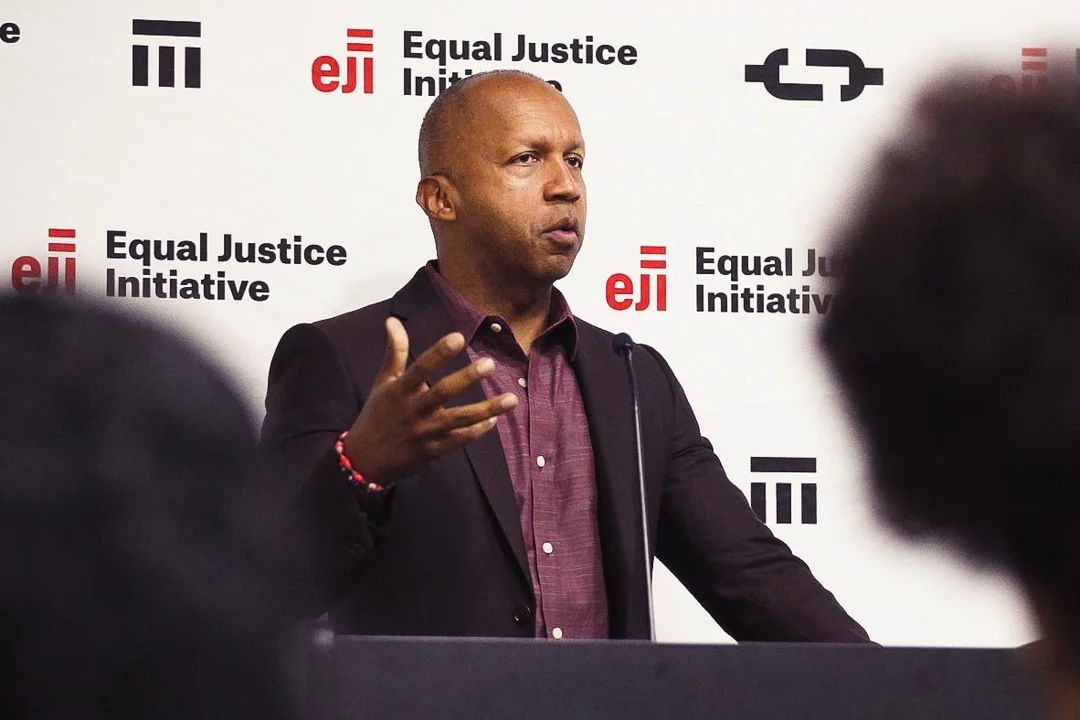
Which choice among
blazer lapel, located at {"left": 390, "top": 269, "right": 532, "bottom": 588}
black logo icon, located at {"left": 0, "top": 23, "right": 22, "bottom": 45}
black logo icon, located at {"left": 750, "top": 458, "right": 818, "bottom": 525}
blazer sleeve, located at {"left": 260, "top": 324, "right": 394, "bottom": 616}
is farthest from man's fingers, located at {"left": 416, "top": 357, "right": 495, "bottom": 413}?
black logo icon, located at {"left": 0, "top": 23, "right": 22, "bottom": 45}

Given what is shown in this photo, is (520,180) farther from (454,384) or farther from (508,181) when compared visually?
(454,384)

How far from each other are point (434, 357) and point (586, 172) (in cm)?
197

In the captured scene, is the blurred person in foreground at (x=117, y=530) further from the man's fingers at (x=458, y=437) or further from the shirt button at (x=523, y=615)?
the shirt button at (x=523, y=615)

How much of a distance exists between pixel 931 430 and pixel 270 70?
306cm

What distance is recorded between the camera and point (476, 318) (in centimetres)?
306

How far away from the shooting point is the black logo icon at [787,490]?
3.70 metres

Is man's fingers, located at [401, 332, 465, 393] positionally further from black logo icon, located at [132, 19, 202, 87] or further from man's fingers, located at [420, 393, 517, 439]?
black logo icon, located at [132, 19, 202, 87]

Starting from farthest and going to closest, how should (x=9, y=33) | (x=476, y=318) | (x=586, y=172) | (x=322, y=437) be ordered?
(x=586, y=172)
(x=9, y=33)
(x=476, y=318)
(x=322, y=437)

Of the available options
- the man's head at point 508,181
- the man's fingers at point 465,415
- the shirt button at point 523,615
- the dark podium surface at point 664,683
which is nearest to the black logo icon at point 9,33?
the man's head at point 508,181

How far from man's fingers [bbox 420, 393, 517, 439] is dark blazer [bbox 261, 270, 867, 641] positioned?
68cm

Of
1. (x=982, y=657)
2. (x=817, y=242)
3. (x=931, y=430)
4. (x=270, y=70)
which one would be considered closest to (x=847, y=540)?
(x=817, y=242)

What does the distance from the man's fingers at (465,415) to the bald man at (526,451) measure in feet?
2.10

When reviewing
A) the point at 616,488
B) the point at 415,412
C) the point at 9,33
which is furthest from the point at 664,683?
the point at 9,33

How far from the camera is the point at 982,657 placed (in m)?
1.23
